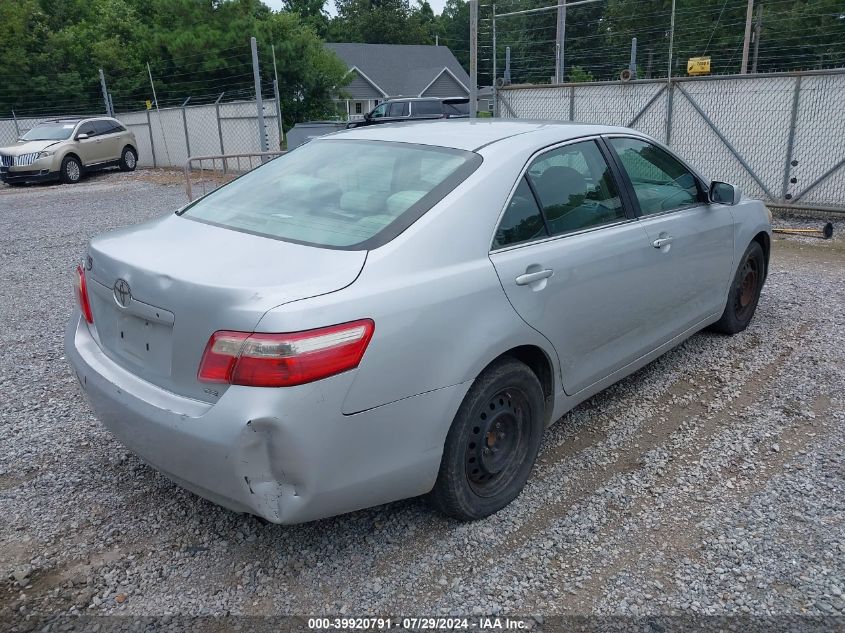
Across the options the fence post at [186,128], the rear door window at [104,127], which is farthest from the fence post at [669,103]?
the rear door window at [104,127]

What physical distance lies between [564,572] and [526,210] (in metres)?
1.57

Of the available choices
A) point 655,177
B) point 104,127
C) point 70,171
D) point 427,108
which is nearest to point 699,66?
point 655,177

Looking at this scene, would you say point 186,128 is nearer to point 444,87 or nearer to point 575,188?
point 575,188

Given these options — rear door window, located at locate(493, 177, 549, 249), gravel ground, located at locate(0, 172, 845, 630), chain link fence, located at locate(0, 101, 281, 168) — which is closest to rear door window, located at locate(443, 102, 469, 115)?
chain link fence, located at locate(0, 101, 281, 168)

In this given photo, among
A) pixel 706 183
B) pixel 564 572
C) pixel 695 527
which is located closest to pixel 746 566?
pixel 695 527

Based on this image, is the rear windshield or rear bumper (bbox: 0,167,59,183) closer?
the rear windshield

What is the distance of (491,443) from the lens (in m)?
3.10

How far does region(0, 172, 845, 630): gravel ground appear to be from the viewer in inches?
105

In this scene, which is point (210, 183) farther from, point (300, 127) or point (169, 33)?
point (169, 33)

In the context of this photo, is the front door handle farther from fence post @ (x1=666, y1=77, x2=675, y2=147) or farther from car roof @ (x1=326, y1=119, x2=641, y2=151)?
fence post @ (x1=666, y1=77, x2=675, y2=147)

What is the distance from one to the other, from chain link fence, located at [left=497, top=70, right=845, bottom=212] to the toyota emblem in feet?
33.0

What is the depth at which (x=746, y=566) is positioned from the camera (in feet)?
9.27

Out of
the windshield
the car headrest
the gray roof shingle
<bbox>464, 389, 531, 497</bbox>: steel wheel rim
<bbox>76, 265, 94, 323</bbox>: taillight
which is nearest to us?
<bbox>464, 389, 531, 497</bbox>: steel wheel rim

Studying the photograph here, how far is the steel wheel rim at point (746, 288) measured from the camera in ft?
17.1
